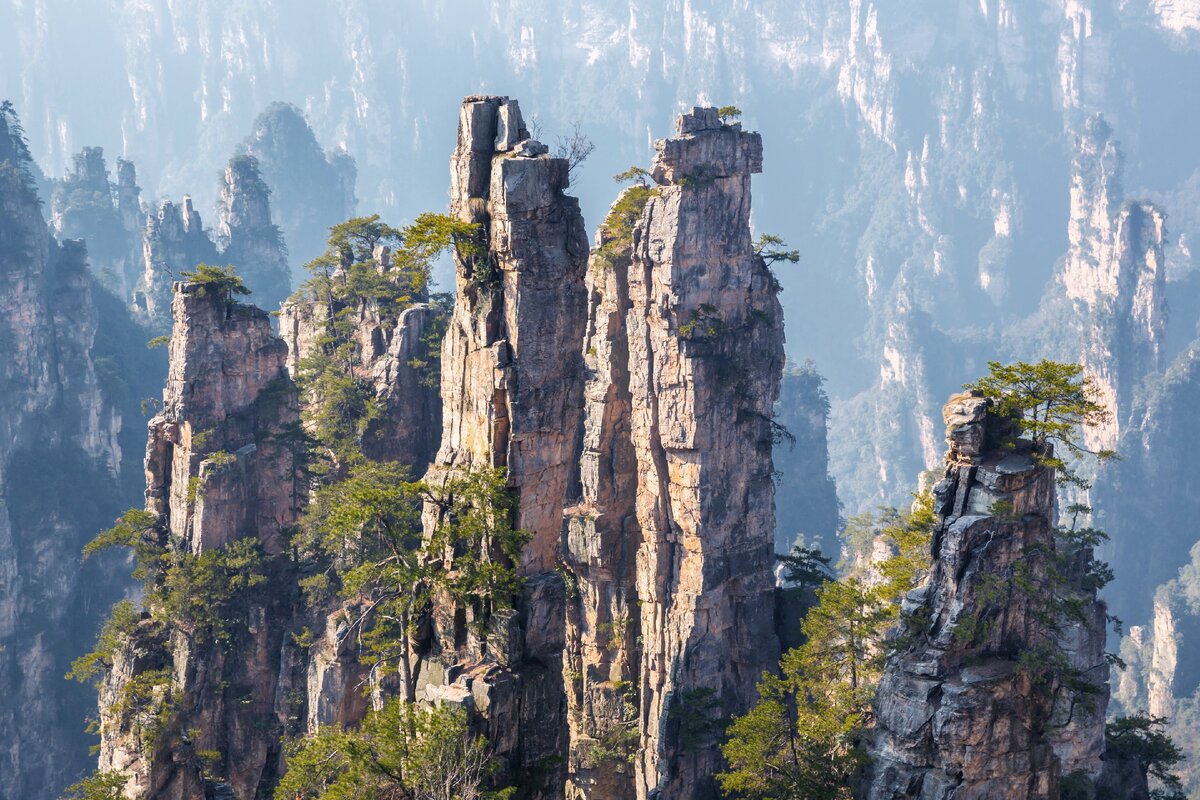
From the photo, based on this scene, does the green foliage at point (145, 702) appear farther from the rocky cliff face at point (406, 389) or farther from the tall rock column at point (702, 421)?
the tall rock column at point (702, 421)

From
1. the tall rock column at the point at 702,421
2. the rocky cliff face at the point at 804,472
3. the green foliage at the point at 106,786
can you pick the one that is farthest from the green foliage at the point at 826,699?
the rocky cliff face at the point at 804,472

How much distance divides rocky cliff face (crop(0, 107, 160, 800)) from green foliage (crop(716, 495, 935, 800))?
55718mm

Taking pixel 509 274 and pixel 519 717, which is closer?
pixel 519 717

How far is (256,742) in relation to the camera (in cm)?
5147

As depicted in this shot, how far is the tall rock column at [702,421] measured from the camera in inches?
2167

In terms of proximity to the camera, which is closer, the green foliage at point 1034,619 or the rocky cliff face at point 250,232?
the green foliage at point 1034,619

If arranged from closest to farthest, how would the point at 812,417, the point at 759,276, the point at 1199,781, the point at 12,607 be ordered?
the point at 759,276 → the point at 12,607 → the point at 1199,781 → the point at 812,417

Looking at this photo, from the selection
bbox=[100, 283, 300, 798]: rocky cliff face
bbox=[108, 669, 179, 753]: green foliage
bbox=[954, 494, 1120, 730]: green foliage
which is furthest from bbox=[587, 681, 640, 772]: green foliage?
bbox=[954, 494, 1120, 730]: green foliage

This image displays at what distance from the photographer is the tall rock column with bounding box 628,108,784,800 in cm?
5503

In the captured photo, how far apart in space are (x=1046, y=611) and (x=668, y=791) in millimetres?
22125

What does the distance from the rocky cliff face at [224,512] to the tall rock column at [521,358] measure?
17515mm

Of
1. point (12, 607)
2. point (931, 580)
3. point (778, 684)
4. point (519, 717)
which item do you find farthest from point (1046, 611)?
point (12, 607)

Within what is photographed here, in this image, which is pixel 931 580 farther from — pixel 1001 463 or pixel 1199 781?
pixel 1199 781

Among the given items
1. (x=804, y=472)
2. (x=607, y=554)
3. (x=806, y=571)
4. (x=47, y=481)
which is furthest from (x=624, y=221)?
(x=804, y=472)
